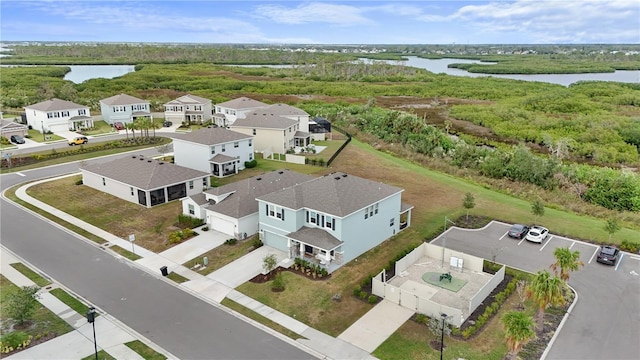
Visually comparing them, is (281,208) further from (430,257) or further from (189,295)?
(430,257)

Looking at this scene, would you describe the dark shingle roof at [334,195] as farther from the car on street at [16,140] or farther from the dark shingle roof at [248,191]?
the car on street at [16,140]

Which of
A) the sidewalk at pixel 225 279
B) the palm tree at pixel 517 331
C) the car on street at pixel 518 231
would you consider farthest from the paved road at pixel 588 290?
the sidewalk at pixel 225 279

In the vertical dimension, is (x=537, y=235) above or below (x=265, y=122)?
below

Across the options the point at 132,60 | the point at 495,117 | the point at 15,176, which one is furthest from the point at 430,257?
the point at 132,60

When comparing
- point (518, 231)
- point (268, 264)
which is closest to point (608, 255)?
point (518, 231)

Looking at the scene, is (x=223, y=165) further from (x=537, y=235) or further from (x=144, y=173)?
(x=537, y=235)
